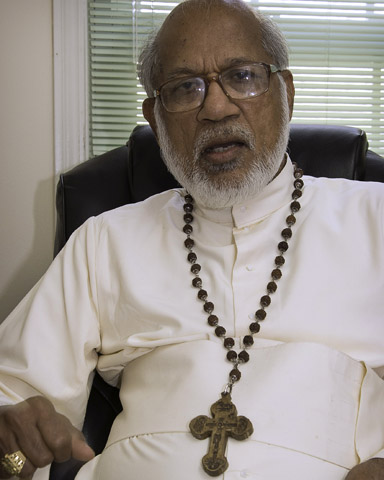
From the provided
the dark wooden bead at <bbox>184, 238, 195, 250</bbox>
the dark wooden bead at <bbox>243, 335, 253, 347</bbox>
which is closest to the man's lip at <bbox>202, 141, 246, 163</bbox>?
the dark wooden bead at <bbox>184, 238, 195, 250</bbox>

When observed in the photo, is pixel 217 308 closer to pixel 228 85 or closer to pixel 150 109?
pixel 228 85

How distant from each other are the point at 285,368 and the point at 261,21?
948 millimetres

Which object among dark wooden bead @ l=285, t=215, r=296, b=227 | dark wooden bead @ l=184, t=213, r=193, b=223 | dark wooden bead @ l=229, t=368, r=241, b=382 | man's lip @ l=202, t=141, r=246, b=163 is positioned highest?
man's lip @ l=202, t=141, r=246, b=163

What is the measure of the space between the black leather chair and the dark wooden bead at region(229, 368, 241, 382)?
0.82m

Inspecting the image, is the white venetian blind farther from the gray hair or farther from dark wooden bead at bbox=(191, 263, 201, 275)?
dark wooden bead at bbox=(191, 263, 201, 275)

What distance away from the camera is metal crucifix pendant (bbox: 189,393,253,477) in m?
1.22

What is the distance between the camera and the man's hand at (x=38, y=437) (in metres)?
1.19

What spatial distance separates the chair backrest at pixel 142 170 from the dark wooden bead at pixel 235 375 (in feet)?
2.68

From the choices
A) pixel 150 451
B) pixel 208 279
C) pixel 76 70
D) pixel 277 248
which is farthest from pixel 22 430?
pixel 76 70

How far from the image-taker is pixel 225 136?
60.6 inches

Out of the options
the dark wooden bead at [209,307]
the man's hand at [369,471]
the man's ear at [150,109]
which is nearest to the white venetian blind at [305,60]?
the man's ear at [150,109]

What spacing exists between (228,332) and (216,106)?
1.89 feet

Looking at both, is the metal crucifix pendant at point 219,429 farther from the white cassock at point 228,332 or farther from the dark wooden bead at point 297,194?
the dark wooden bead at point 297,194

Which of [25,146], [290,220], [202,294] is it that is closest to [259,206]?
[290,220]
